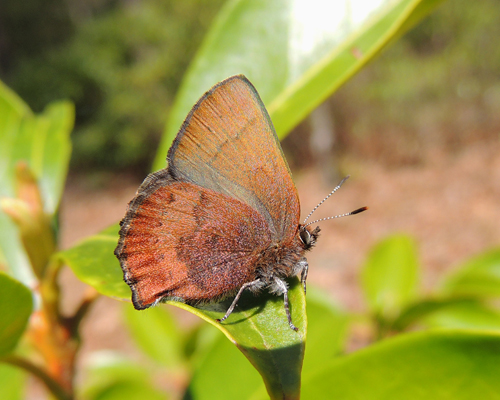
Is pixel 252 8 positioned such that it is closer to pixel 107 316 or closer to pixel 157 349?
pixel 157 349

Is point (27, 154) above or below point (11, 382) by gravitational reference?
above

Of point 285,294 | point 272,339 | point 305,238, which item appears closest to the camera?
point 272,339

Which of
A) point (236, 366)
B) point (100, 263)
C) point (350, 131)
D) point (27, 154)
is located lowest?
point (350, 131)

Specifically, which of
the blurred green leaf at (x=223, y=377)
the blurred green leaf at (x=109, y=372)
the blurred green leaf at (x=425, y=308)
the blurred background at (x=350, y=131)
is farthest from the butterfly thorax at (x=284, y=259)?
the blurred background at (x=350, y=131)

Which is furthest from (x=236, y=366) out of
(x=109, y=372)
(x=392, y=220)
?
(x=392, y=220)

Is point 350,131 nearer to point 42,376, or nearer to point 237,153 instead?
point 237,153

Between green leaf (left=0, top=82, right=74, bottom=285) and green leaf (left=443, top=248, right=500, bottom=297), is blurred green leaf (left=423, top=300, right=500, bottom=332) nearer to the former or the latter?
green leaf (left=443, top=248, right=500, bottom=297)

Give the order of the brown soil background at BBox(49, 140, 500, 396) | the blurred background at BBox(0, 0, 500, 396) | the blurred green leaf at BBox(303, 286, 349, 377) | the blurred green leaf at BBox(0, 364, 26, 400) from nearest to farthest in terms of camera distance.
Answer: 1. the blurred green leaf at BBox(303, 286, 349, 377)
2. the blurred green leaf at BBox(0, 364, 26, 400)
3. the brown soil background at BBox(49, 140, 500, 396)
4. the blurred background at BBox(0, 0, 500, 396)

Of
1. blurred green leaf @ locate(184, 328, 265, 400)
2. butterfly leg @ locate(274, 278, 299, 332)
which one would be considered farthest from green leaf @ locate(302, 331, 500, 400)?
blurred green leaf @ locate(184, 328, 265, 400)
